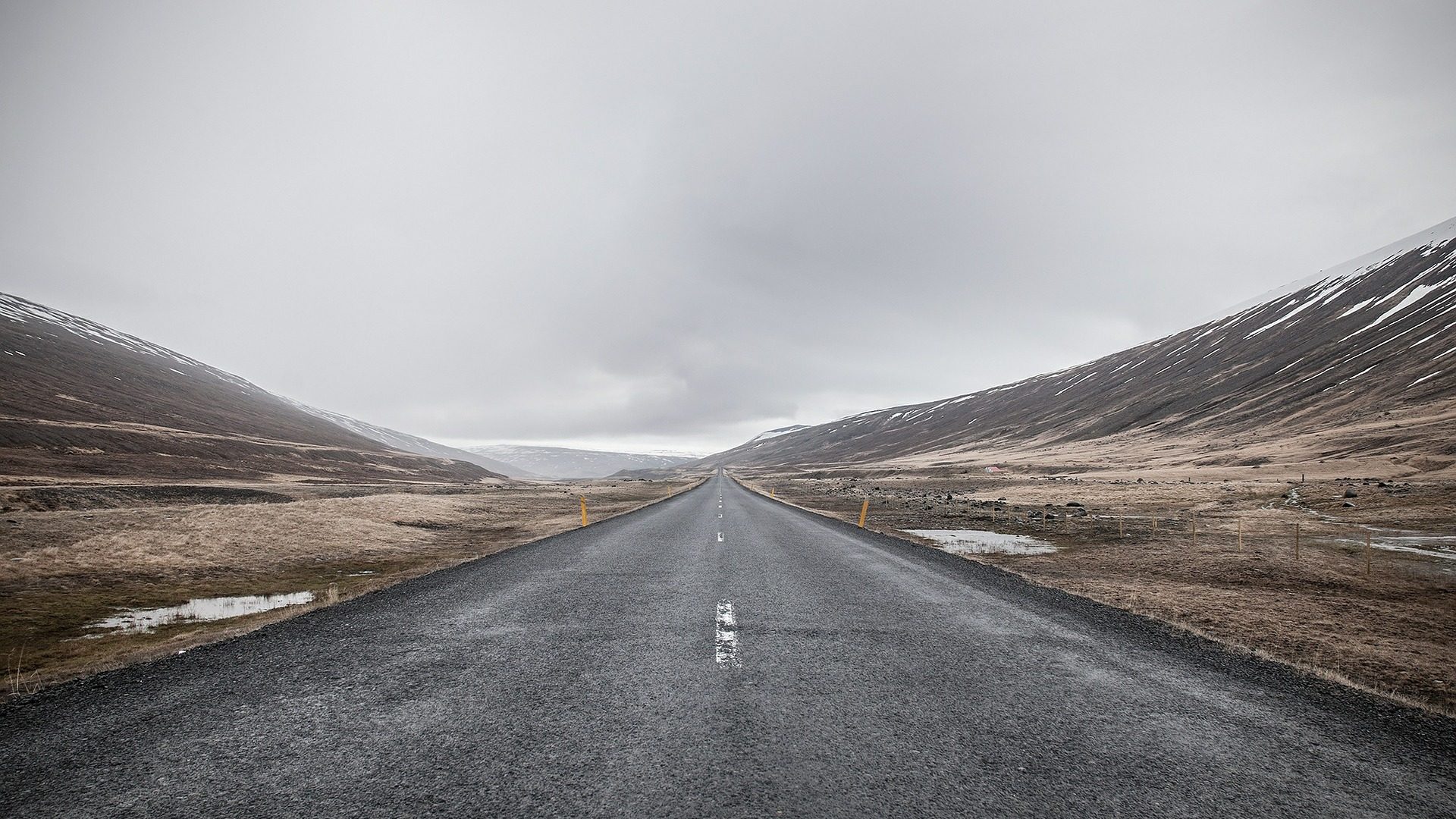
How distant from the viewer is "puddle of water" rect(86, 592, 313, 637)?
1016cm

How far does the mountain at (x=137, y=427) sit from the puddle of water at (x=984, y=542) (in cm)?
8492

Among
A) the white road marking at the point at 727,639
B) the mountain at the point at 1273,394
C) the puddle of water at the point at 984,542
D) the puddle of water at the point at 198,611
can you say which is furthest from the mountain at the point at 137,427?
the mountain at the point at 1273,394

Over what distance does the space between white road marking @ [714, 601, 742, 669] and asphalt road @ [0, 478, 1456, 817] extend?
6 centimetres

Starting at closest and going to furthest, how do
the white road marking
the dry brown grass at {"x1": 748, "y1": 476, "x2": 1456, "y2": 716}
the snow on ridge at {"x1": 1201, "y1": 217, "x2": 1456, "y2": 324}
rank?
the white road marking < the dry brown grass at {"x1": 748, "y1": 476, "x2": 1456, "y2": 716} < the snow on ridge at {"x1": 1201, "y1": 217, "x2": 1456, "y2": 324}

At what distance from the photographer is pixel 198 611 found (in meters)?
11.3

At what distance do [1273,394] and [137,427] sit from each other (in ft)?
658

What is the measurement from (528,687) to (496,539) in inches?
767

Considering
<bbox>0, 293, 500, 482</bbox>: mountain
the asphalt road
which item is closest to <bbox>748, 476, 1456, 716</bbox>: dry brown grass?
the asphalt road

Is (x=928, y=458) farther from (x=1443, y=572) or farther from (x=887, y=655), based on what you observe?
(x=887, y=655)

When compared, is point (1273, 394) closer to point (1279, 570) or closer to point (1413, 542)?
point (1413, 542)

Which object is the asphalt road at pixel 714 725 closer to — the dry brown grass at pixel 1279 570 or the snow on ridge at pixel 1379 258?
the dry brown grass at pixel 1279 570

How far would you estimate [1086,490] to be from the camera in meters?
49.8

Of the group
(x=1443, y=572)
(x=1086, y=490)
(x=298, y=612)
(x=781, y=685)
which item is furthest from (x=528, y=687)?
(x=1086, y=490)

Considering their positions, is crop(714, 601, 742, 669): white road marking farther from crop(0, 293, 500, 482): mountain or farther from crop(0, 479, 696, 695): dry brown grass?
crop(0, 293, 500, 482): mountain
